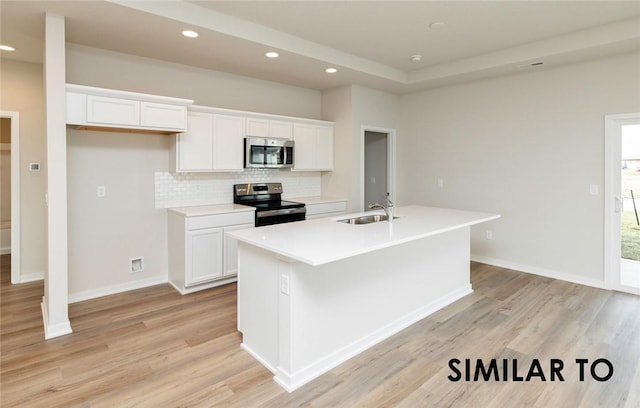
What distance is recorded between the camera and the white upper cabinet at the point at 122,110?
3.08m

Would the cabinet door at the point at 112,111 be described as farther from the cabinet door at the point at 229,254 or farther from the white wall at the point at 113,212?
the cabinet door at the point at 229,254

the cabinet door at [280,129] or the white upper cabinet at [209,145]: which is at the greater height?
the cabinet door at [280,129]

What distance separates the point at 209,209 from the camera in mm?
4051

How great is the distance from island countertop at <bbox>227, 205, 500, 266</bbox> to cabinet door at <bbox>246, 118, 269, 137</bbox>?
183 cm

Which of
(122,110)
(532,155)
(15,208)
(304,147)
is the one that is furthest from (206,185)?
(532,155)

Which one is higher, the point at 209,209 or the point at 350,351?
the point at 209,209

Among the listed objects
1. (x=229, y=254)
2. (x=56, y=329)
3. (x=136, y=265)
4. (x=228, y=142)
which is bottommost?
(x=56, y=329)

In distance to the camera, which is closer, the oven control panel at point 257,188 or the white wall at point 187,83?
the white wall at point 187,83

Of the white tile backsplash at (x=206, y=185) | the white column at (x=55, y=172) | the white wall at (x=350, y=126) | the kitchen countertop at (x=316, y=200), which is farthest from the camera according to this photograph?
the white wall at (x=350, y=126)

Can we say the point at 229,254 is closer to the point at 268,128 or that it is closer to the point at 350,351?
the point at 268,128

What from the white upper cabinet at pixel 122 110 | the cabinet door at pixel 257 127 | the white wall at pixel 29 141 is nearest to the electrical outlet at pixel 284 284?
the white upper cabinet at pixel 122 110

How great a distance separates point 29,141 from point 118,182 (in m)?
1.45

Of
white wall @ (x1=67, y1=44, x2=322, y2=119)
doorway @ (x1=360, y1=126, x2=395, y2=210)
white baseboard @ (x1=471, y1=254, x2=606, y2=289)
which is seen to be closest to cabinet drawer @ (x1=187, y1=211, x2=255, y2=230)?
white wall @ (x1=67, y1=44, x2=322, y2=119)

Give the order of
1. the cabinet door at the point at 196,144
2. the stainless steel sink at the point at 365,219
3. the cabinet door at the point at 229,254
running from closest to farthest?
the stainless steel sink at the point at 365,219, the cabinet door at the point at 196,144, the cabinet door at the point at 229,254
